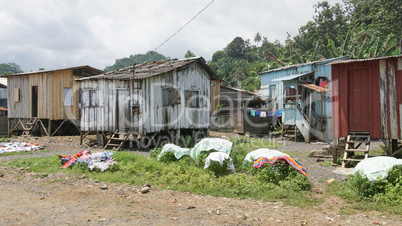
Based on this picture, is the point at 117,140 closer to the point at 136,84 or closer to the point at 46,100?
the point at 136,84

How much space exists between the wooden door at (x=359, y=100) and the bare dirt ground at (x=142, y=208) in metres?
3.48

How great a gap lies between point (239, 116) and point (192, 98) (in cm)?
536

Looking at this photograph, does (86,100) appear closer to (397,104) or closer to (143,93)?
(143,93)

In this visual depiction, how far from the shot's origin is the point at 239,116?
21156mm

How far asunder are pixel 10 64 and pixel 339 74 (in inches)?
3538

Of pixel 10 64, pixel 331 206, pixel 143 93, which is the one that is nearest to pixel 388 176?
pixel 331 206

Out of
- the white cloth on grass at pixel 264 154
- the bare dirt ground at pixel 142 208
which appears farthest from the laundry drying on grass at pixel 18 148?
the white cloth on grass at pixel 264 154

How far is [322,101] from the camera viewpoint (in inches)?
701

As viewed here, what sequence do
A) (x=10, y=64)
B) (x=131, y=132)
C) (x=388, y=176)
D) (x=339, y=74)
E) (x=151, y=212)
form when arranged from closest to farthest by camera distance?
1. (x=151, y=212)
2. (x=388, y=176)
3. (x=339, y=74)
4. (x=131, y=132)
5. (x=10, y=64)

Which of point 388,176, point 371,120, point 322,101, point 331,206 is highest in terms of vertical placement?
point 322,101

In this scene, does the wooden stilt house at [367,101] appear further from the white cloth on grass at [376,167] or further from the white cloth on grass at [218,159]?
the white cloth on grass at [218,159]

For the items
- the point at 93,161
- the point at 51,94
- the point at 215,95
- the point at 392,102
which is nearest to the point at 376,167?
the point at 392,102

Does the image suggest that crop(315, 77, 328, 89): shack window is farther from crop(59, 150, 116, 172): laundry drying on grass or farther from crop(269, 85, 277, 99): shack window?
crop(59, 150, 116, 172): laundry drying on grass

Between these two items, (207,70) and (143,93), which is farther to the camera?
(207,70)
